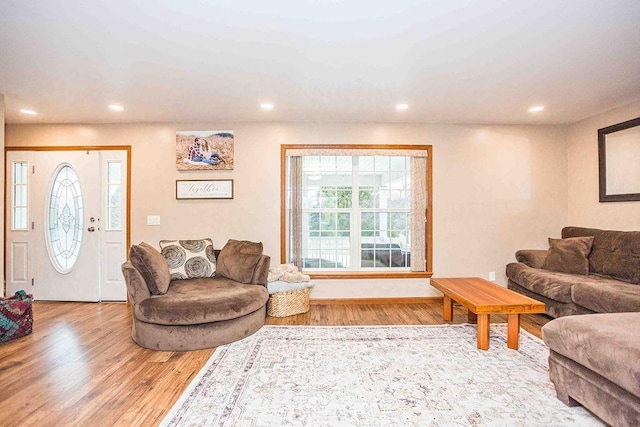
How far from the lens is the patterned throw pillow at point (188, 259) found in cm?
365

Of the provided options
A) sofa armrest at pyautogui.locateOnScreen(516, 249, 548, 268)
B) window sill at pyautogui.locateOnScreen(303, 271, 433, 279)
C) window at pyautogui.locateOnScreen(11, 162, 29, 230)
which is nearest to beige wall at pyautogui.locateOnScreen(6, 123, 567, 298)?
window sill at pyautogui.locateOnScreen(303, 271, 433, 279)

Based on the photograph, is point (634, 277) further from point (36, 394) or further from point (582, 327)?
point (36, 394)

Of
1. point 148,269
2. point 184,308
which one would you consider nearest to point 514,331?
point 184,308

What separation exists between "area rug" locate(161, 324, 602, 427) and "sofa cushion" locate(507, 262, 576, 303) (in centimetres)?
64

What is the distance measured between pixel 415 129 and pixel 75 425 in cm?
443

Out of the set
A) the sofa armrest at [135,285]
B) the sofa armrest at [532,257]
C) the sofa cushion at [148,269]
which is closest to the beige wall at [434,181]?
the sofa armrest at [532,257]

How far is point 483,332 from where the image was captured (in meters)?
2.79

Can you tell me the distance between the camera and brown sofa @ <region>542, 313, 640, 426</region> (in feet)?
5.15

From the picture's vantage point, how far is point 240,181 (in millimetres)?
4348

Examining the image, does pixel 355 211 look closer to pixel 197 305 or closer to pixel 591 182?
pixel 197 305

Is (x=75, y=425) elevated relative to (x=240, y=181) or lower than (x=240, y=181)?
lower

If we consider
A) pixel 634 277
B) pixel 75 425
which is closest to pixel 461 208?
pixel 634 277

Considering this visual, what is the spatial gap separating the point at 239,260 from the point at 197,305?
859mm

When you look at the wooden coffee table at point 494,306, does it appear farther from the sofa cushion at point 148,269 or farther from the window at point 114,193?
the window at point 114,193
